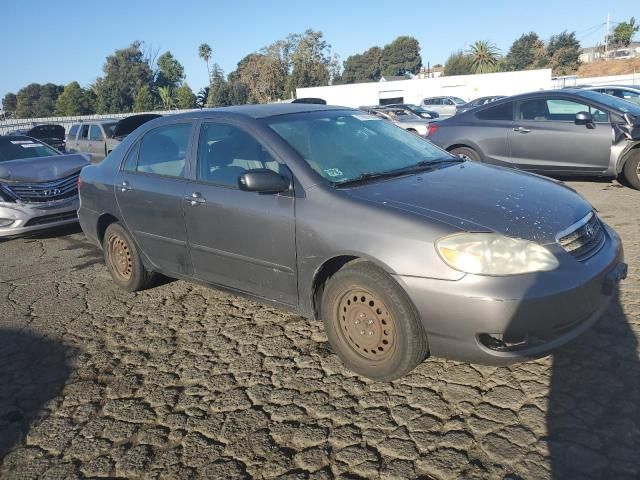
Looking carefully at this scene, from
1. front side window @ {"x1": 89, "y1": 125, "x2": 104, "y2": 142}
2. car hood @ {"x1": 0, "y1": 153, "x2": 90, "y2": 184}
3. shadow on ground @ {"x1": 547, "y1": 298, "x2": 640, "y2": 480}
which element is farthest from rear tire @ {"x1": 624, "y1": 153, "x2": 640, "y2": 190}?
front side window @ {"x1": 89, "y1": 125, "x2": 104, "y2": 142}

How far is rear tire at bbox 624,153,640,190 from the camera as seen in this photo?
7.11 metres

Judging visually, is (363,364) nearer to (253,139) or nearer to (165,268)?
(253,139)

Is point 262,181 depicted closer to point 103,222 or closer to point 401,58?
point 103,222

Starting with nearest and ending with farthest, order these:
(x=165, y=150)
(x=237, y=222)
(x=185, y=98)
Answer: (x=237, y=222)
(x=165, y=150)
(x=185, y=98)

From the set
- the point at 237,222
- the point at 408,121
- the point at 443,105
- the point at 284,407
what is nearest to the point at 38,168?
the point at 237,222

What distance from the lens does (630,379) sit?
2787mm

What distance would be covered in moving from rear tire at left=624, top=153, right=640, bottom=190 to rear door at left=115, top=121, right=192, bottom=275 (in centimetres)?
614

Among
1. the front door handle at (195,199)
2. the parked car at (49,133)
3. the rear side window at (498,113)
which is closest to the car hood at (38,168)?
the front door handle at (195,199)

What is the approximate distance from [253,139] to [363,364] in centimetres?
169

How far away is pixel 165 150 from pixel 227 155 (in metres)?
0.80

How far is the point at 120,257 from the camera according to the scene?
485 centimetres

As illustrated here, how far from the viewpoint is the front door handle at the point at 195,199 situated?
3.78m

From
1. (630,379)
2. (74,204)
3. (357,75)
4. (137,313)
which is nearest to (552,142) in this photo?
(630,379)

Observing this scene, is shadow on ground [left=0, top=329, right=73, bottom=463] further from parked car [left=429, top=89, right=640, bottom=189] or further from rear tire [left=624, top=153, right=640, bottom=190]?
rear tire [left=624, top=153, right=640, bottom=190]
